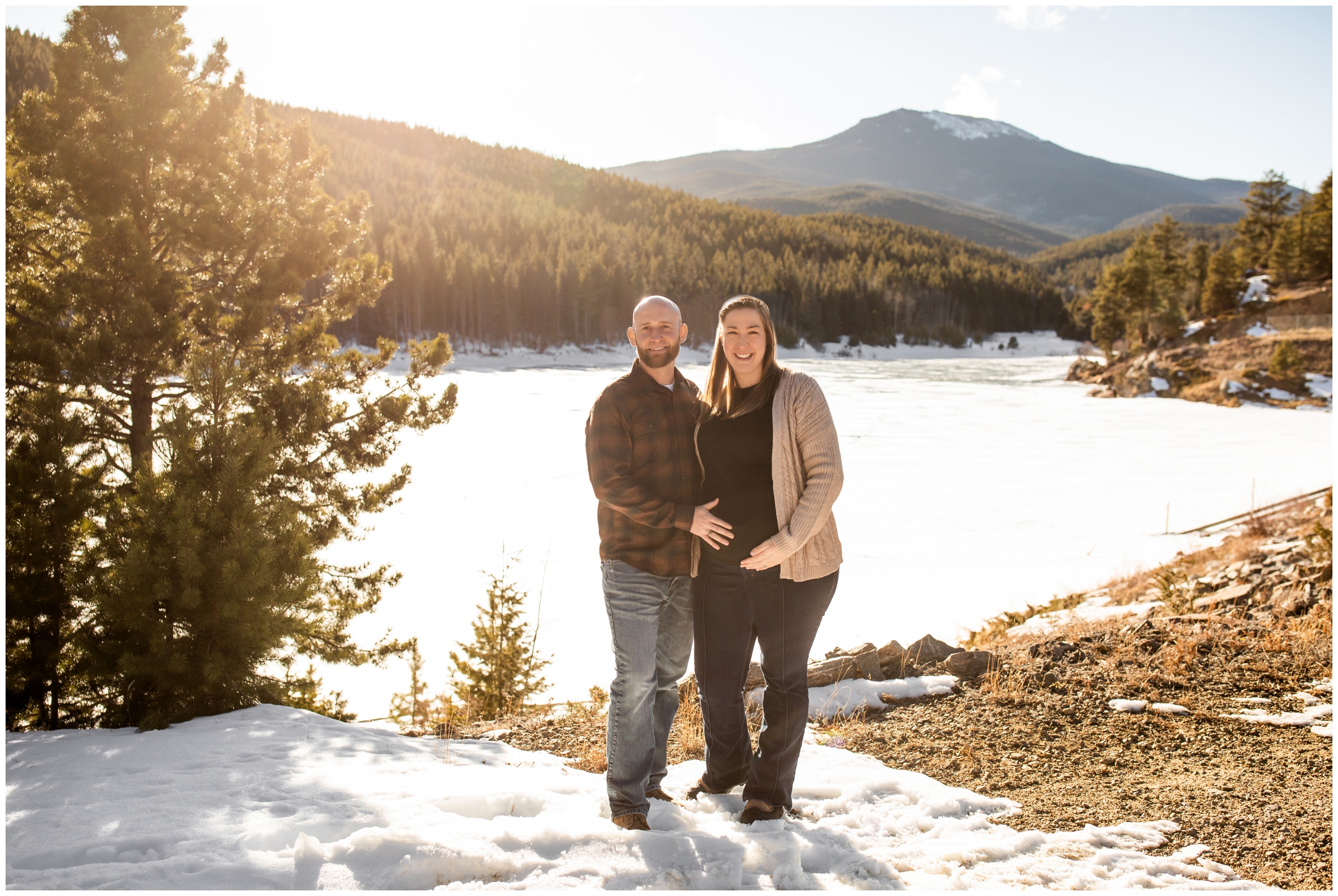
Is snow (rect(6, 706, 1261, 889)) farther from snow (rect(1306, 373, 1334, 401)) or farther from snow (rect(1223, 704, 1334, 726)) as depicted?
snow (rect(1306, 373, 1334, 401))

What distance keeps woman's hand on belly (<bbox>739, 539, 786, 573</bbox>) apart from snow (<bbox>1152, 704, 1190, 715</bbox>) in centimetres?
317

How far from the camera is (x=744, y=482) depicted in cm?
312

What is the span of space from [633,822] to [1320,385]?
41661 mm

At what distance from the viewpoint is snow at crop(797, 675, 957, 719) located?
4.89m

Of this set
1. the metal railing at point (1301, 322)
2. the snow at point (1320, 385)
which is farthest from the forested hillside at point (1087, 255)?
the snow at point (1320, 385)

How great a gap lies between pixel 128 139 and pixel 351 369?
111 inches

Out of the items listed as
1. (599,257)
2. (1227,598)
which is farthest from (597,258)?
(1227,598)

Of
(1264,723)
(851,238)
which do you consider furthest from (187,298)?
(851,238)

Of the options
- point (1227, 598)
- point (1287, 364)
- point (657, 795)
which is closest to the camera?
point (657, 795)

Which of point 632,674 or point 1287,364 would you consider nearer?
point 632,674

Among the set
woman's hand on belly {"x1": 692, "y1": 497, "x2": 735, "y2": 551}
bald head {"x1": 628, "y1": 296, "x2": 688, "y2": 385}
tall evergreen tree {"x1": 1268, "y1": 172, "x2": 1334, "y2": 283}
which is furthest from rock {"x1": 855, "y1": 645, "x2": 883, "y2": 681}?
tall evergreen tree {"x1": 1268, "y1": 172, "x2": 1334, "y2": 283}

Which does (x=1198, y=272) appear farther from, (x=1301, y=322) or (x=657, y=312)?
(x=657, y=312)

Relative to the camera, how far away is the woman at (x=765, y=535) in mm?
3025

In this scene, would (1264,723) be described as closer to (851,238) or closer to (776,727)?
(776,727)
